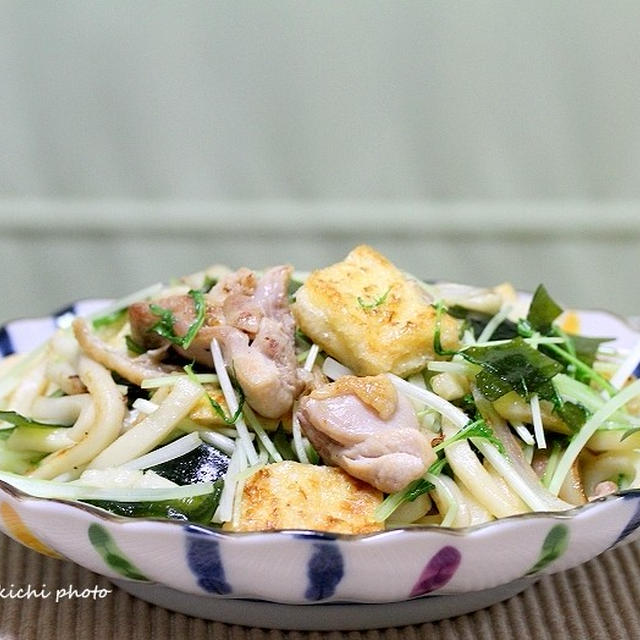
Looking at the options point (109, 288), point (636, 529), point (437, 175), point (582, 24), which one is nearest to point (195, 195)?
point (109, 288)

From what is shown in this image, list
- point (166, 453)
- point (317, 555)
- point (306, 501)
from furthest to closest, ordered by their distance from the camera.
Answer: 1. point (166, 453)
2. point (306, 501)
3. point (317, 555)

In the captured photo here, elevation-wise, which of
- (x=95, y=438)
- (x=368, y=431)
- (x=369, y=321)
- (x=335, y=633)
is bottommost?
(x=335, y=633)

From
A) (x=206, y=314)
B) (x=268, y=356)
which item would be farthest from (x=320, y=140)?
(x=268, y=356)

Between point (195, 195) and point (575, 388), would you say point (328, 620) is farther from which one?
point (195, 195)

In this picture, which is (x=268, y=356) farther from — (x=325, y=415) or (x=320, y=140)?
(x=320, y=140)

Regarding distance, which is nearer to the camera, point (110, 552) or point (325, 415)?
point (110, 552)

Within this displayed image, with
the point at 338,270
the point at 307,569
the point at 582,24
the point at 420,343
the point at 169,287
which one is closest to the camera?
the point at 307,569

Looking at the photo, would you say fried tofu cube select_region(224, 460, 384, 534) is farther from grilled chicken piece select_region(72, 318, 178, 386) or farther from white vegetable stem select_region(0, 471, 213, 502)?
grilled chicken piece select_region(72, 318, 178, 386)
